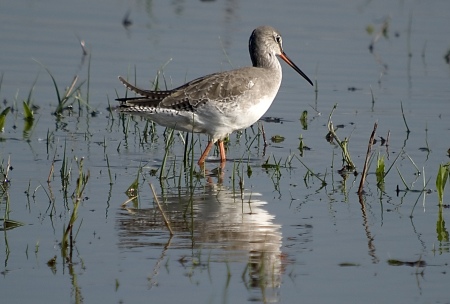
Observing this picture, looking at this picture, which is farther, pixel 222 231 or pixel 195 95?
pixel 195 95

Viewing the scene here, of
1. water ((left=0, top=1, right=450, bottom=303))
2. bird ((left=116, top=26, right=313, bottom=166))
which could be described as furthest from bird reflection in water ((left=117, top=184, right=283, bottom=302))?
bird ((left=116, top=26, right=313, bottom=166))

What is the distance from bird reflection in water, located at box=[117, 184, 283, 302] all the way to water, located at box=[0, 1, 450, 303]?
21 mm

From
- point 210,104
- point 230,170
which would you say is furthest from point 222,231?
point 210,104

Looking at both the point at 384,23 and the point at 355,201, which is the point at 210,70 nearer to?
the point at 384,23

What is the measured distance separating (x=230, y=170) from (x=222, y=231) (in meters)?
2.48

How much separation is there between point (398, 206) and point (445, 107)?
4.49 m

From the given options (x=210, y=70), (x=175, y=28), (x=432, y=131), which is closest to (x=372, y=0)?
(x=175, y=28)

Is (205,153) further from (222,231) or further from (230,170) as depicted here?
(222,231)

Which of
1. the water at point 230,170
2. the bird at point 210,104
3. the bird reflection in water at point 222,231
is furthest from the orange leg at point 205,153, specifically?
the bird reflection in water at point 222,231

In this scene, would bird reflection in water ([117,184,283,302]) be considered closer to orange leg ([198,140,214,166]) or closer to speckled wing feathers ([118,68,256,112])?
orange leg ([198,140,214,166])

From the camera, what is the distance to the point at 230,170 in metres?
11.1

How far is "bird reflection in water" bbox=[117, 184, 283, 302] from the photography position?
7654mm

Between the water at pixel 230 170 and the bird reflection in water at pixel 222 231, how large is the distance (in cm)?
2

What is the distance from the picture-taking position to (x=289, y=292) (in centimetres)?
729
